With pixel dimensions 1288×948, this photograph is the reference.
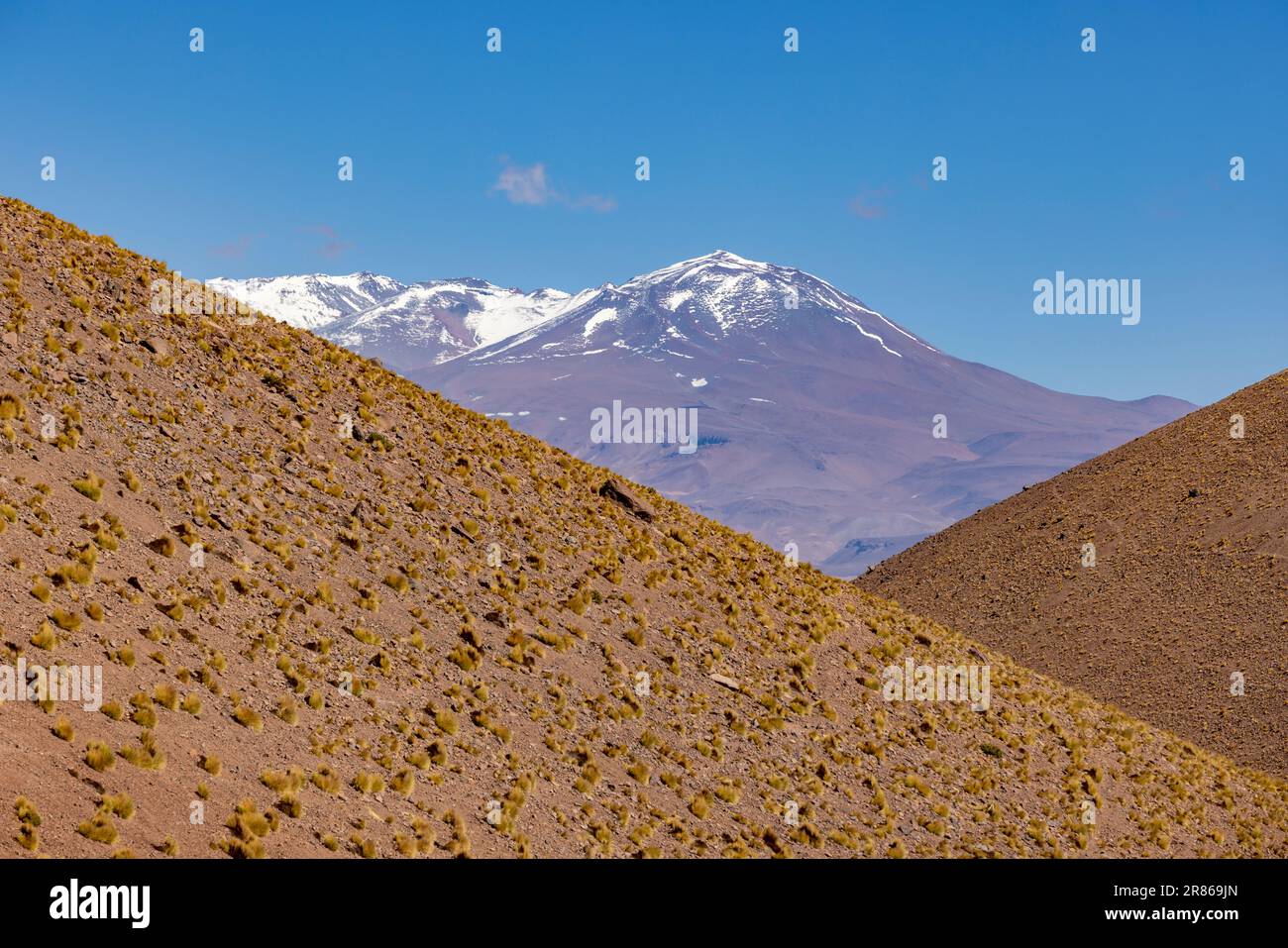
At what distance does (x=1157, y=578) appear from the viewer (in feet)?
209

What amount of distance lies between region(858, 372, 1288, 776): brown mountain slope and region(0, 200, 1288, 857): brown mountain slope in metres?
13.4

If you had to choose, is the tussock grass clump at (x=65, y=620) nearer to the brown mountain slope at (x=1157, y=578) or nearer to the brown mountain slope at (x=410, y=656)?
the brown mountain slope at (x=410, y=656)

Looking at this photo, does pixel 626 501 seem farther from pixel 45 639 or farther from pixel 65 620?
pixel 45 639

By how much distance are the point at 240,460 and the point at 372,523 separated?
11.8 feet

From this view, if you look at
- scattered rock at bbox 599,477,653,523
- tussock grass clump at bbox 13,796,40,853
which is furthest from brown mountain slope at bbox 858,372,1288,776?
tussock grass clump at bbox 13,796,40,853

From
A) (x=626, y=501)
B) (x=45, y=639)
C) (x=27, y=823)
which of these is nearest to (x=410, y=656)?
(x=45, y=639)

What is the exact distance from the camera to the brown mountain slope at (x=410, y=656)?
666 inches

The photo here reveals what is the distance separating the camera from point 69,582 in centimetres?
1848

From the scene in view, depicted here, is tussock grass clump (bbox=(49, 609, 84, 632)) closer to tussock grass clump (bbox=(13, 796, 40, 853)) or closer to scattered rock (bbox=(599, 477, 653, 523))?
tussock grass clump (bbox=(13, 796, 40, 853))

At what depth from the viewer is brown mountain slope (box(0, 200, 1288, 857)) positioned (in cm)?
1691

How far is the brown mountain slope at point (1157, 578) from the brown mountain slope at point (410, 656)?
43.9 feet

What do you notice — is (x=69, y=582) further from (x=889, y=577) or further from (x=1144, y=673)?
(x=889, y=577)
